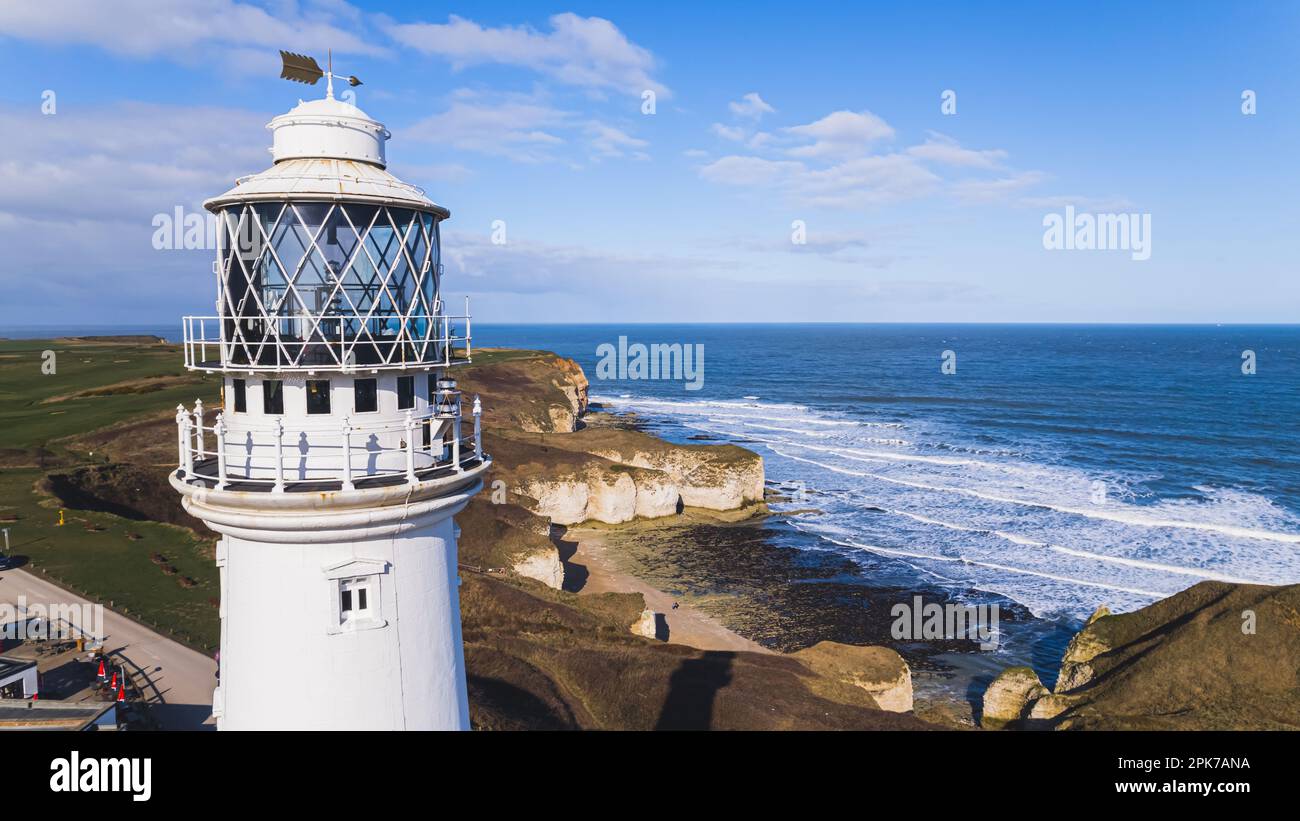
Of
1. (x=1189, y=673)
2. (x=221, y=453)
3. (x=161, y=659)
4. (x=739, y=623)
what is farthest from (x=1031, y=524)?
(x=221, y=453)

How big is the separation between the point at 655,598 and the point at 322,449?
1251 inches

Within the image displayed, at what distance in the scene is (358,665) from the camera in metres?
8.64

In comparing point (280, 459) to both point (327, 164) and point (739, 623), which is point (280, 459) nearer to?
point (327, 164)

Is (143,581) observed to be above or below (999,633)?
above

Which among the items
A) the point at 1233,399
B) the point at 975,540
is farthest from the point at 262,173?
the point at 1233,399

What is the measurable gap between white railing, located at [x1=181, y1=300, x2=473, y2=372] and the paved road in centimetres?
1413

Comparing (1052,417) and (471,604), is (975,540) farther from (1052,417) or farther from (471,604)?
(1052,417)

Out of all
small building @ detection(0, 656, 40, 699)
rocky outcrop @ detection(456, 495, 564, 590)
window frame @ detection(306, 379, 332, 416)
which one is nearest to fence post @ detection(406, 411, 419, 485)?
window frame @ detection(306, 379, 332, 416)

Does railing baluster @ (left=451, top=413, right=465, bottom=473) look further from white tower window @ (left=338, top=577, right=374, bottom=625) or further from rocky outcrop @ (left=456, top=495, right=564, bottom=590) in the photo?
rocky outcrop @ (left=456, top=495, right=564, bottom=590)

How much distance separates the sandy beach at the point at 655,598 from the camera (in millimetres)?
33844

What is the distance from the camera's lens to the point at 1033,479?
203 ft

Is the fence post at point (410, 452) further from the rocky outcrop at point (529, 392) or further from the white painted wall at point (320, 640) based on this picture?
the rocky outcrop at point (529, 392)

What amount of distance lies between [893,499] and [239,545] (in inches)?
2117
